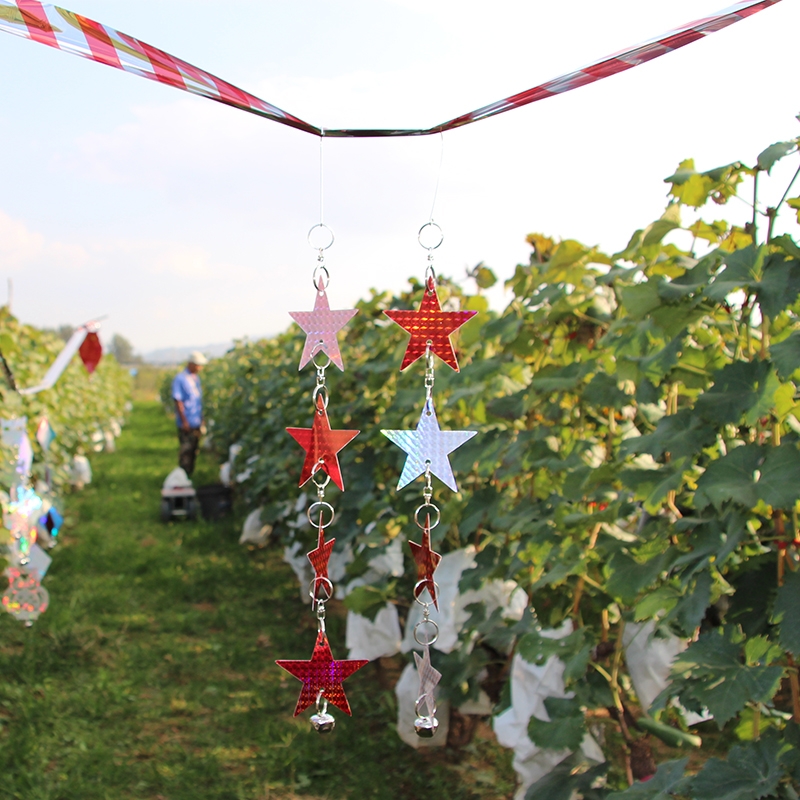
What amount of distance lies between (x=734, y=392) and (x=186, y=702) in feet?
11.0

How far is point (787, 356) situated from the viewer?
130 cm

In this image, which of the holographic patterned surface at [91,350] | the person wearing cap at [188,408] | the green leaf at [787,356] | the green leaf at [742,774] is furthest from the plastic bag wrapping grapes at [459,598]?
the person wearing cap at [188,408]

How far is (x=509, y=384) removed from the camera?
2.39 meters

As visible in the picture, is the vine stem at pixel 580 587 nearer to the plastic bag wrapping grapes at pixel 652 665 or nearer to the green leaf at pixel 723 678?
the plastic bag wrapping grapes at pixel 652 665

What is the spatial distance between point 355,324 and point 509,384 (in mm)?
1857

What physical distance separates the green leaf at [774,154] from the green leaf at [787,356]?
306mm

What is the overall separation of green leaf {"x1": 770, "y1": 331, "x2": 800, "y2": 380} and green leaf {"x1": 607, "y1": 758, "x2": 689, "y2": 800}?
743 millimetres

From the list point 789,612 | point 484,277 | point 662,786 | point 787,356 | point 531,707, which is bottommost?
point 531,707

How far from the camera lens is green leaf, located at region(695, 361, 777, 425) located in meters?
1.41

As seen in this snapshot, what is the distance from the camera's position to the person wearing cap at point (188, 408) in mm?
10008

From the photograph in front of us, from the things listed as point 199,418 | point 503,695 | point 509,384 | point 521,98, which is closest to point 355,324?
point 509,384

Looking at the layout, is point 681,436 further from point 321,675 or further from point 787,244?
point 321,675

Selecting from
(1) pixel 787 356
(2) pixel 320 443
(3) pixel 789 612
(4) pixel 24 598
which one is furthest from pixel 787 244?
(4) pixel 24 598

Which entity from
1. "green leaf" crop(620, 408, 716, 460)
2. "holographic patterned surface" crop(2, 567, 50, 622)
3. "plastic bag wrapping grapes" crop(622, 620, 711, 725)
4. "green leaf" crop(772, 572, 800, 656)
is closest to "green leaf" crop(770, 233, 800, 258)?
"green leaf" crop(620, 408, 716, 460)
